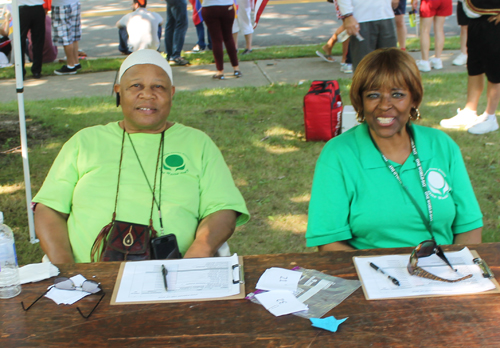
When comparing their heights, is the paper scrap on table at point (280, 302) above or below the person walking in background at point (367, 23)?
below

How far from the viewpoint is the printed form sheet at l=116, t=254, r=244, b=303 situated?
5.68 feet

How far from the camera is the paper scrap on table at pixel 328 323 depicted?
60.4 inches

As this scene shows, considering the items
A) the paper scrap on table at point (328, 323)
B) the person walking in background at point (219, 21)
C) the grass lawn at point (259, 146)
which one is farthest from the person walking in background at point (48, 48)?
the paper scrap on table at point (328, 323)

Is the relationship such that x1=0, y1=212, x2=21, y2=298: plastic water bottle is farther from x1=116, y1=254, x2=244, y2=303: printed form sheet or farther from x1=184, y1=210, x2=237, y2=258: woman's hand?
x1=184, y1=210, x2=237, y2=258: woman's hand

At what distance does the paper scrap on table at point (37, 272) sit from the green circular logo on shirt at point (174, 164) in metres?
0.81

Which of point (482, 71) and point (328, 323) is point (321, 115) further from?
point (328, 323)

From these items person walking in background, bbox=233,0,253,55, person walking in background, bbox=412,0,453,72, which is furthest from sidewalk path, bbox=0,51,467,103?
person walking in background, bbox=233,0,253,55

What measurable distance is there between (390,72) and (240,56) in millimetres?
6987

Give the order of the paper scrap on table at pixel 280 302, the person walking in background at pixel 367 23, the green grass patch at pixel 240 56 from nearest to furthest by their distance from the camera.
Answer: the paper scrap on table at pixel 280 302 < the person walking in background at pixel 367 23 < the green grass patch at pixel 240 56

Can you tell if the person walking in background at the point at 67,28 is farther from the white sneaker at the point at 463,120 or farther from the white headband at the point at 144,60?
the white headband at the point at 144,60

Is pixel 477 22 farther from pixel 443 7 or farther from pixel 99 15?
pixel 99 15

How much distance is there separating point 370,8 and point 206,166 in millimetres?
3349

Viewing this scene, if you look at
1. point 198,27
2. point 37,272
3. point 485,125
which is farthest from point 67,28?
point 37,272

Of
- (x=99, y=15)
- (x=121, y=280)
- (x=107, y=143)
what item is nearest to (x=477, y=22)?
(x=107, y=143)
